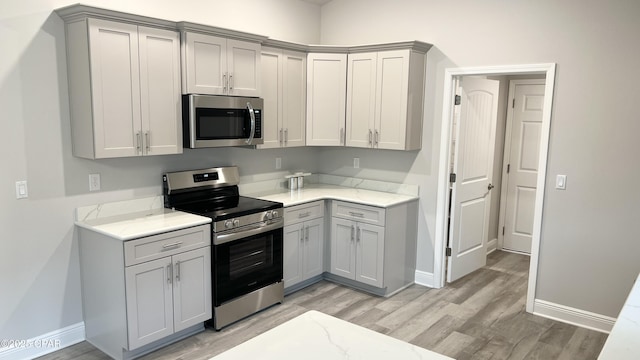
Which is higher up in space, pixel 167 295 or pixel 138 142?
pixel 138 142

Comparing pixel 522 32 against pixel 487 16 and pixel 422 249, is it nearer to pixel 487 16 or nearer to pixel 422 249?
pixel 487 16

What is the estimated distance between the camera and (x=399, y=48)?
423 cm

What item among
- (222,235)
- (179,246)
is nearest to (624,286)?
(222,235)

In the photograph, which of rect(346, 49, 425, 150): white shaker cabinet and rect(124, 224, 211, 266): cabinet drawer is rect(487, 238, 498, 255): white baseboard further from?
rect(124, 224, 211, 266): cabinet drawer

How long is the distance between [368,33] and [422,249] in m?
2.28

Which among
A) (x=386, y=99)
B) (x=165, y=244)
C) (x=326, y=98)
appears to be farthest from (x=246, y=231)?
(x=386, y=99)

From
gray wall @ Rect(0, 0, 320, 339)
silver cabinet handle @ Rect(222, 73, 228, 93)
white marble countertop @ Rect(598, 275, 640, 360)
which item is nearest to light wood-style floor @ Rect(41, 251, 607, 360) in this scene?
gray wall @ Rect(0, 0, 320, 339)

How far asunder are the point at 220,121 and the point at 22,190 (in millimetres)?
1437

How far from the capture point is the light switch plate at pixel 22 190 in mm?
3005

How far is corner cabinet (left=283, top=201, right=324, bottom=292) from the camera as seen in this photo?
4148 millimetres

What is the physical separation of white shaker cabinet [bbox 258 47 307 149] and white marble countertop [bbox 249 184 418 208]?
0.49 meters

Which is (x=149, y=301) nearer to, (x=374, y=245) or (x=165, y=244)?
(x=165, y=244)

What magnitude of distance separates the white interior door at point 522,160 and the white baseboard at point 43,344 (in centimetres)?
482

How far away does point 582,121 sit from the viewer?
141 inches
